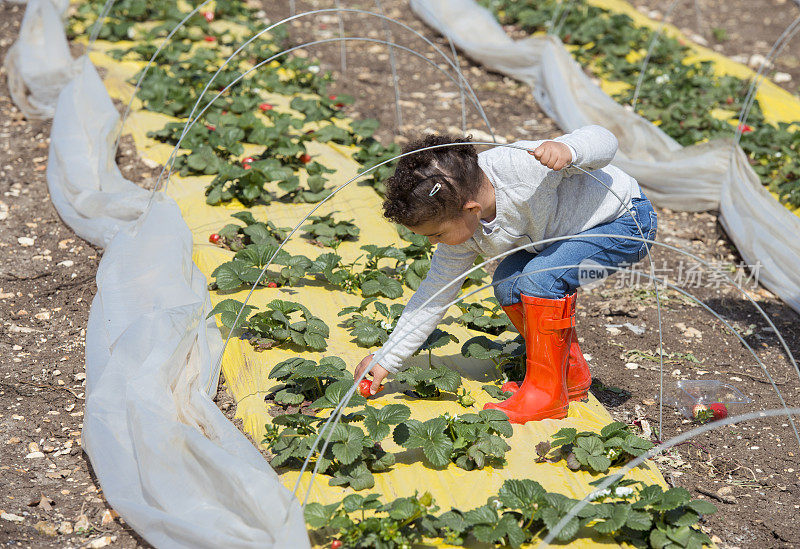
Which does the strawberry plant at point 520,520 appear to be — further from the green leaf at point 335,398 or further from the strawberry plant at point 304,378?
the strawberry plant at point 304,378

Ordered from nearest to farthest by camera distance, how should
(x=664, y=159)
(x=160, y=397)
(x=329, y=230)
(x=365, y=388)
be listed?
1. (x=160, y=397)
2. (x=365, y=388)
3. (x=329, y=230)
4. (x=664, y=159)

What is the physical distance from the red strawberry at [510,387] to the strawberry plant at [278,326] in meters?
0.61

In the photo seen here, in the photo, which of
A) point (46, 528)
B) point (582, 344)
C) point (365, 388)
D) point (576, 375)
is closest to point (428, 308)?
point (365, 388)

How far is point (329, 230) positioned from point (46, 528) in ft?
5.55

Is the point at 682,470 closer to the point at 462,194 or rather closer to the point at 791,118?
the point at 462,194

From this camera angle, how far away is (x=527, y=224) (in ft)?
7.75

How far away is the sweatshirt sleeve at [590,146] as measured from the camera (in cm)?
215

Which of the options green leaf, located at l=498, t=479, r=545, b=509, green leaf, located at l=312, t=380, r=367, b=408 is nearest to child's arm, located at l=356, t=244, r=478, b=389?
green leaf, located at l=312, t=380, r=367, b=408

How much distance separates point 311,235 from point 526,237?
1.37m

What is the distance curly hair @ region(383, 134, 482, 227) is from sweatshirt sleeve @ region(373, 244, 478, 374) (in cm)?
25

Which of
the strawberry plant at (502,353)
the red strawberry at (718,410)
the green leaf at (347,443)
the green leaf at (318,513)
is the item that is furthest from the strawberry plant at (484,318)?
the green leaf at (318,513)

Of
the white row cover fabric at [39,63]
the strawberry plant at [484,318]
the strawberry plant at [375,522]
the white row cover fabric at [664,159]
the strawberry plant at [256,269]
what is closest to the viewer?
the strawberry plant at [375,522]

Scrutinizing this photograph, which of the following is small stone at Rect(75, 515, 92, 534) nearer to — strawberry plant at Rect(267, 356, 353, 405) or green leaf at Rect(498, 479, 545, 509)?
strawberry plant at Rect(267, 356, 353, 405)

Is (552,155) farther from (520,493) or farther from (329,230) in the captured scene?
(329,230)
